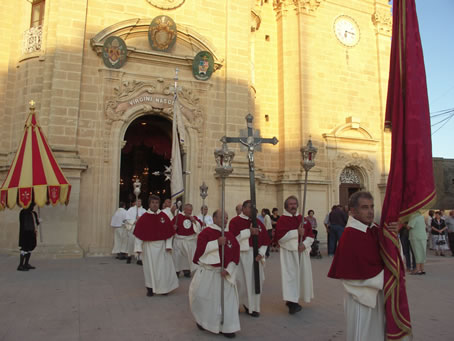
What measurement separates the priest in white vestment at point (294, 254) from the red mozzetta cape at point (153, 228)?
232cm

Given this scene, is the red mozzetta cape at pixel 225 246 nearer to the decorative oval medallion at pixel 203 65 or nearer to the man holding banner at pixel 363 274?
the man holding banner at pixel 363 274

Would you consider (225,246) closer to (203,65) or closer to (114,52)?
(114,52)

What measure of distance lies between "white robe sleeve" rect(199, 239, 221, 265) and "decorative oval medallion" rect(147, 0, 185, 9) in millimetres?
11423

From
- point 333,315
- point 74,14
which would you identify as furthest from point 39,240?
point 333,315

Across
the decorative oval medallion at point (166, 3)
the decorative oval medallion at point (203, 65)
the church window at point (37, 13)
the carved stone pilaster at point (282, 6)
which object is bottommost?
the decorative oval medallion at point (203, 65)

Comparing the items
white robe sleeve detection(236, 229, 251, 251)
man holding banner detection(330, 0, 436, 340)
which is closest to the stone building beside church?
white robe sleeve detection(236, 229, 251, 251)

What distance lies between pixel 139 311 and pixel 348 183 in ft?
45.5

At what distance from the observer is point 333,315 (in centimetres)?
596

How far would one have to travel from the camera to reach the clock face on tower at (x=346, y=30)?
1836cm

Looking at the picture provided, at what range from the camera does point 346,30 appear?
61.0ft

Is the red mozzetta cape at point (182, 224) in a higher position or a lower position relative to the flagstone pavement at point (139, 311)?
higher

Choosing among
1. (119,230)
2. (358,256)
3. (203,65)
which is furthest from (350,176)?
(358,256)

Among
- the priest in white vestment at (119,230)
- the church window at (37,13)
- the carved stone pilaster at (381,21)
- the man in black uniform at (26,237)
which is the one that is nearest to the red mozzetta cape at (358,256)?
the man in black uniform at (26,237)

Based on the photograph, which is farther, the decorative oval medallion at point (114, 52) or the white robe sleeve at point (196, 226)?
the decorative oval medallion at point (114, 52)
